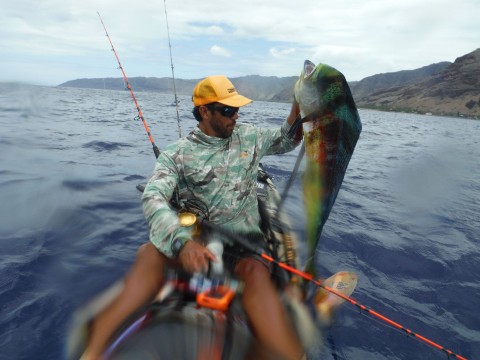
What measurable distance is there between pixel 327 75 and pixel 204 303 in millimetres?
2179

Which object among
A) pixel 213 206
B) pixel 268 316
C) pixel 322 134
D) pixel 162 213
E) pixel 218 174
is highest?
pixel 322 134

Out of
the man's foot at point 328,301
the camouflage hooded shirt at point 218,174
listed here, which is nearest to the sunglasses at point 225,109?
the camouflage hooded shirt at point 218,174

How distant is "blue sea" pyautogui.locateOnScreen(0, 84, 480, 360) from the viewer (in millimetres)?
3840

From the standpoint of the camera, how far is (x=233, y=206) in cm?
369

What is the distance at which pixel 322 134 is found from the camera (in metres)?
3.31

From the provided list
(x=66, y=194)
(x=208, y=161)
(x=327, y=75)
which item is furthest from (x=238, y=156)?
(x=66, y=194)

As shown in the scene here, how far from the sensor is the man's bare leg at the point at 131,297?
2.56 meters

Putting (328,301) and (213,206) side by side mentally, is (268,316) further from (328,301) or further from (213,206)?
(328,301)

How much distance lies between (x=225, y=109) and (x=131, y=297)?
1.93 m

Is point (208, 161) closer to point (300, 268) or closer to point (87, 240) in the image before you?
point (300, 268)

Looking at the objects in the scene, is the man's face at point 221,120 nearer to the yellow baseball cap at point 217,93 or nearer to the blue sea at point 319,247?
the yellow baseball cap at point 217,93

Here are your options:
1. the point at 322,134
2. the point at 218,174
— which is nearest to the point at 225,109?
the point at 218,174

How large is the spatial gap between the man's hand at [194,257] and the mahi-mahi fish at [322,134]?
51.5 inches

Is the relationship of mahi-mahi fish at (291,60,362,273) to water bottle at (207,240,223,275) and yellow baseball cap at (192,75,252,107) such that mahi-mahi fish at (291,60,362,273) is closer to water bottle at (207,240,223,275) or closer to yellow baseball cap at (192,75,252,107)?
yellow baseball cap at (192,75,252,107)
